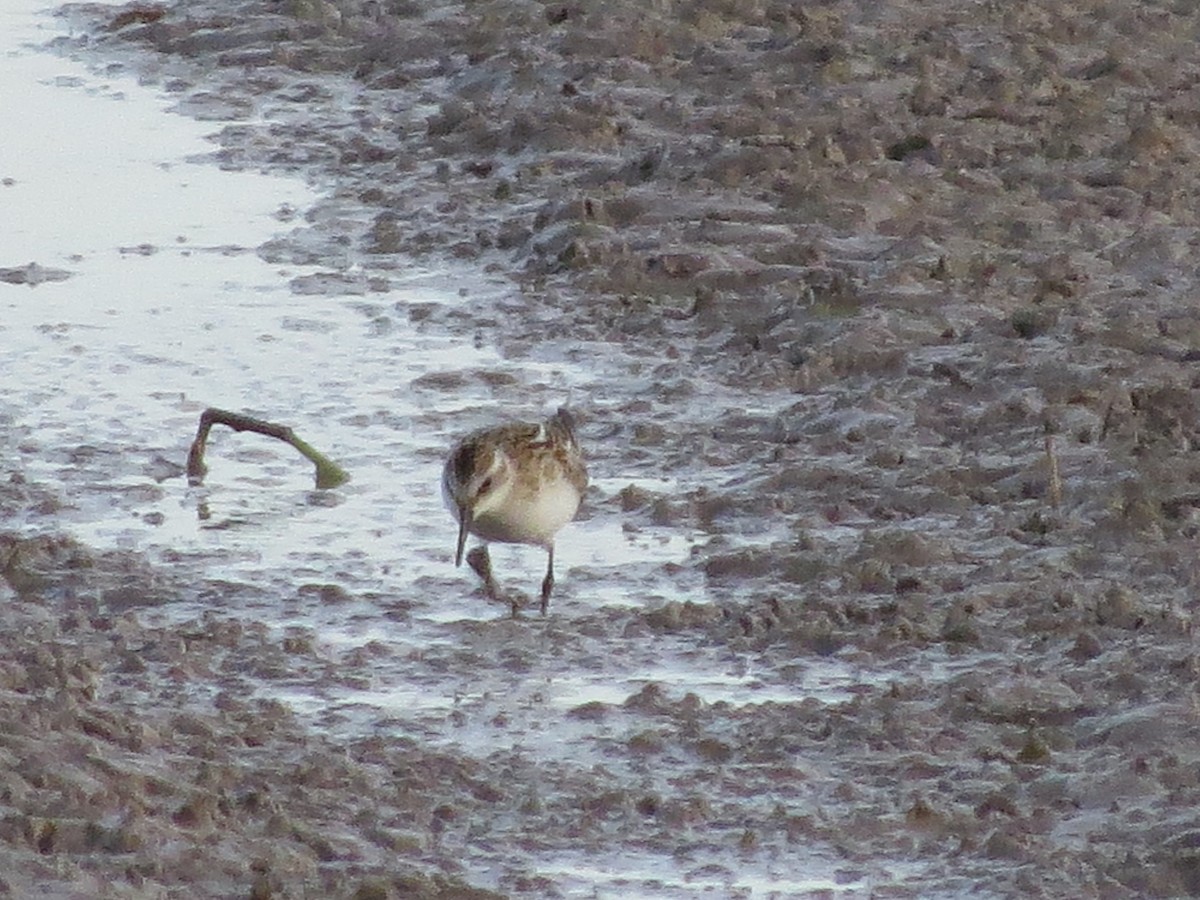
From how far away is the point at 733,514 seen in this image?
30.7ft

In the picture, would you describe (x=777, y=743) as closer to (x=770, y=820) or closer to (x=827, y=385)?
(x=770, y=820)

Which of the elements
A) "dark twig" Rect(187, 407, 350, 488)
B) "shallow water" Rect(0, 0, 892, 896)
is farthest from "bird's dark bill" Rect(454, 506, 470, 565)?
"dark twig" Rect(187, 407, 350, 488)

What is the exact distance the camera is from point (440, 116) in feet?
46.9

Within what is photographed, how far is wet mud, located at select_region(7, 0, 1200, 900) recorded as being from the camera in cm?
682

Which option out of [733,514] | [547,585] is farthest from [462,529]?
[733,514]

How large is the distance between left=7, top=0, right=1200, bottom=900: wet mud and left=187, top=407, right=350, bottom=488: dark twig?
601mm

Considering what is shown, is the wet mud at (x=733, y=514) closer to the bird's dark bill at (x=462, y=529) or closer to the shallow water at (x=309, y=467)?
the shallow water at (x=309, y=467)

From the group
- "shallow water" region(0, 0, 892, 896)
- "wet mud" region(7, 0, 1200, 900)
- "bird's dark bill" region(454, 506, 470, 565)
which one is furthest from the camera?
"bird's dark bill" region(454, 506, 470, 565)

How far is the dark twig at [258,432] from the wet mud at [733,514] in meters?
0.60

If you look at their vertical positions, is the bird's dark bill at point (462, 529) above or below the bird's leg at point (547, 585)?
above

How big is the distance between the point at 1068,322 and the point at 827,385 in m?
0.93

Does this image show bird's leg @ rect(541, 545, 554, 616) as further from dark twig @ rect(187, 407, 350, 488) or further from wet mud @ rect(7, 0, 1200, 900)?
dark twig @ rect(187, 407, 350, 488)

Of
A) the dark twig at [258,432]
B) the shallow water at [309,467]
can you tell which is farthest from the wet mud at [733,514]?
the dark twig at [258,432]

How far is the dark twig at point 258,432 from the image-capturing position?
31.7 ft
